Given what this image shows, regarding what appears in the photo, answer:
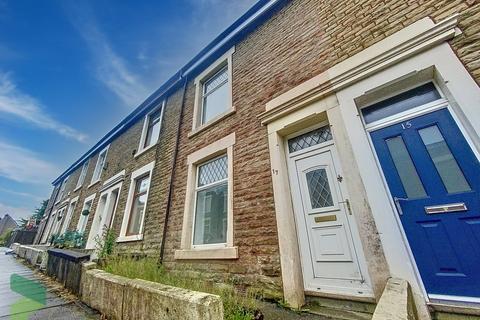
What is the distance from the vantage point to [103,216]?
28.6 ft

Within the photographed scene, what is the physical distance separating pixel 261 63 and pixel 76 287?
6.21 meters

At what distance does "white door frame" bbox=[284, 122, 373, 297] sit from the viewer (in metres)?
2.46

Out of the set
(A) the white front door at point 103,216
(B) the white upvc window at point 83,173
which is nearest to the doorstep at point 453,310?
(A) the white front door at point 103,216

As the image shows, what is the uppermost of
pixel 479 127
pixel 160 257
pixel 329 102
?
pixel 329 102

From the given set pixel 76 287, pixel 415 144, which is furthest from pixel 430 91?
pixel 76 287

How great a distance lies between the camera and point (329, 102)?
322 cm

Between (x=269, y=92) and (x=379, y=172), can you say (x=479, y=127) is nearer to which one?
(x=379, y=172)

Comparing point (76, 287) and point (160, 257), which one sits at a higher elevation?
point (160, 257)

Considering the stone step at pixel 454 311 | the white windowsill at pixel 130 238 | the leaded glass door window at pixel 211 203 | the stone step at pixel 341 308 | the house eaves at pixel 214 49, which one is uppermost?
the house eaves at pixel 214 49

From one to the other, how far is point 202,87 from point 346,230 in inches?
228

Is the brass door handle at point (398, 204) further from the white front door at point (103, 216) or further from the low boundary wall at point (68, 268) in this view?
the white front door at point (103, 216)

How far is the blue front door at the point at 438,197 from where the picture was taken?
1966 millimetres

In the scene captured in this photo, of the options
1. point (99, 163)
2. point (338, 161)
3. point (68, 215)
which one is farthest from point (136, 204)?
point (68, 215)

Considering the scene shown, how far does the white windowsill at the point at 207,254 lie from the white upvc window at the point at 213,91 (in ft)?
10.0
